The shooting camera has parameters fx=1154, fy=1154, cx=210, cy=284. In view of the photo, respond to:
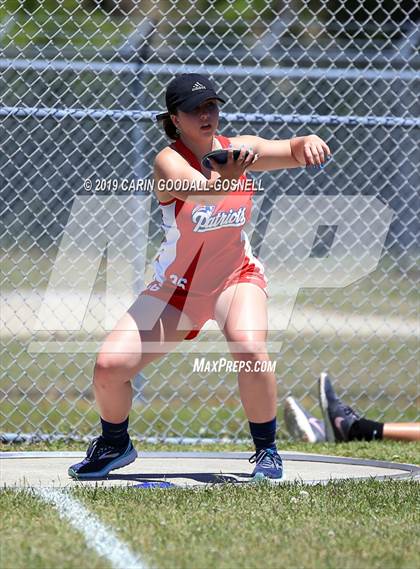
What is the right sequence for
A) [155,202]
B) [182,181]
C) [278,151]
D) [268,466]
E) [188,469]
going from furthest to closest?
1. [155,202]
2. [188,469]
3. [278,151]
4. [268,466]
5. [182,181]

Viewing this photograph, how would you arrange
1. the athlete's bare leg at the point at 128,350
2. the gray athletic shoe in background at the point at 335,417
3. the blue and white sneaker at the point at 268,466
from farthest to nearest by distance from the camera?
the gray athletic shoe in background at the point at 335,417, the blue and white sneaker at the point at 268,466, the athlete's bare leg at the point at 128,350

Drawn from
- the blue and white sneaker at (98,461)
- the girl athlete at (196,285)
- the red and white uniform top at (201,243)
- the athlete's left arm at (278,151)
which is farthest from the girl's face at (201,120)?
the blue and white sneaker at (98,461)

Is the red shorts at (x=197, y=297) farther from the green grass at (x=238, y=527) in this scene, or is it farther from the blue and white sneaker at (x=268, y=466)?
the green grass at (x=238, y=527)

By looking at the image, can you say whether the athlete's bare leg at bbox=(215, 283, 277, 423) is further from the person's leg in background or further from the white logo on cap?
the person's leg in background

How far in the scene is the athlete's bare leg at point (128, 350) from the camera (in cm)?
489

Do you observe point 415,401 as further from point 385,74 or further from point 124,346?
point 124,346

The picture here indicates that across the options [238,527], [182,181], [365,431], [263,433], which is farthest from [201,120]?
[365,431]

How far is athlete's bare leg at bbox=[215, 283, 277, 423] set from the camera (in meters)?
4.90

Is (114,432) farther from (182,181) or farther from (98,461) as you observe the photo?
(182,181)

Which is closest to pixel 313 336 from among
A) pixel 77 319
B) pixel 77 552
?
pixel 77 319

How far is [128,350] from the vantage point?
16.1ft

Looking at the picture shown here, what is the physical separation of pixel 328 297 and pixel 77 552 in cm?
494

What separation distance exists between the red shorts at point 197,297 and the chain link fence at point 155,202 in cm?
179

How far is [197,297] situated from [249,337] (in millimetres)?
354
